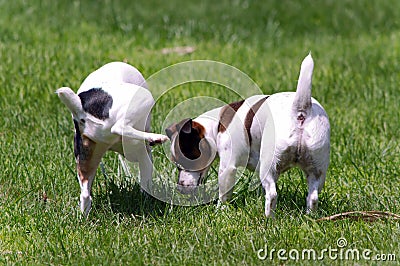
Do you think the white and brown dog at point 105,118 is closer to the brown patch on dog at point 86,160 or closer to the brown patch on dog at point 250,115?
the brown patch on dog at point 86,160

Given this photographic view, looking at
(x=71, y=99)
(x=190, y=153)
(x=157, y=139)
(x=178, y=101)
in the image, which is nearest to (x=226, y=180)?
(x=190, y=153)

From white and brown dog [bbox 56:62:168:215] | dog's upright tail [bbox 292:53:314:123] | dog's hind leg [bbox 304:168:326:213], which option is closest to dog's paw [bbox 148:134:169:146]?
white and brown dog [bbox 56:62:168:215]

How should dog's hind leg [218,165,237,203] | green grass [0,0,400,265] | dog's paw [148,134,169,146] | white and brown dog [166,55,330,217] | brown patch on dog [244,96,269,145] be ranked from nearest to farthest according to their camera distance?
dog's paw [148,134,169,146]
green grass [0,0,400,265]
white and brown dog [166,55,330,217]
brown patch on dog [244,96,269,145]
dog's hind leg [218,165,237,203]

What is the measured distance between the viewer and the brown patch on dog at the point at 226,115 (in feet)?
16.3

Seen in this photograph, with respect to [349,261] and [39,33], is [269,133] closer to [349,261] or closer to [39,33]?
[349,261]

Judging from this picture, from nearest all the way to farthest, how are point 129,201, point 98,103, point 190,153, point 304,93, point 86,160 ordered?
point 304,93 < point 98,103 < point 86,160 < point 190,153 < point 129,201

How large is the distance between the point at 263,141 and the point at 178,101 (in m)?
2.72

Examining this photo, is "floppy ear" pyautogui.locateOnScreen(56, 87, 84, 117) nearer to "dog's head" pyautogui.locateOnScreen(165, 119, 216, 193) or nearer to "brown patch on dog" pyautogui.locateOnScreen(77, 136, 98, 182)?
"brown patch on dog" pyautogui.locateOnScreen(77, 136, 98, 182)

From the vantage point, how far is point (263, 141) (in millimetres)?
4645

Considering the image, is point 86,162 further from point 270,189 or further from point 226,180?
point 270,189

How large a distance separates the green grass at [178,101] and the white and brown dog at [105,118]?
1.32 feet

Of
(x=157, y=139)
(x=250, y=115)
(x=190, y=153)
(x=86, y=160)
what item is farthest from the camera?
(x=190, y=153)

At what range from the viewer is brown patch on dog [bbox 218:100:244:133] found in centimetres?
498

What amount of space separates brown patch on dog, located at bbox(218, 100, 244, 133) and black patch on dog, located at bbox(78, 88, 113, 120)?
83 cm
